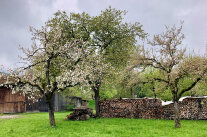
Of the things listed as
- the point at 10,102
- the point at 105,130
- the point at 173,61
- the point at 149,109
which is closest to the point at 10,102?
the point at 10,102

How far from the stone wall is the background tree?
6.92 metres

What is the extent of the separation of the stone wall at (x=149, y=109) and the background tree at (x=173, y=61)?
6917 millimetres

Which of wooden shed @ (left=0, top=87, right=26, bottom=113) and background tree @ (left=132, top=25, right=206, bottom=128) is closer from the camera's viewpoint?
background tree @ (left=132, top=25, right=206, bottom=128)

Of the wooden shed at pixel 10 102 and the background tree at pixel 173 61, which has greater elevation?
the background tree at pixel 173 61

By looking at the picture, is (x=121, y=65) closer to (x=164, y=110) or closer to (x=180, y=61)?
(x=164, y=110)

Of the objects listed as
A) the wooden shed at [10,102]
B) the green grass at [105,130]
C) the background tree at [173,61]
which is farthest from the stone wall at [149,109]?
the wooden shed at [10,102]

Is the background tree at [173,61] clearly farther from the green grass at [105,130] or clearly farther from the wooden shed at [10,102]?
the wooden shed at [10,102]

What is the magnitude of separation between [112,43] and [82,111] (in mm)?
9696

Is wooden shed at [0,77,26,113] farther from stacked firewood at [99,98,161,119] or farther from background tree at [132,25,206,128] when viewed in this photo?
background tree at [132,25,206,128]

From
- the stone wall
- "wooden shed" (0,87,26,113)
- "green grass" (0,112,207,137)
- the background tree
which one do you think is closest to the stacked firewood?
the stone wall

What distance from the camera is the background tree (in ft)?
47.3

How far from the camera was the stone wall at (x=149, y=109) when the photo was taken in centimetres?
2162

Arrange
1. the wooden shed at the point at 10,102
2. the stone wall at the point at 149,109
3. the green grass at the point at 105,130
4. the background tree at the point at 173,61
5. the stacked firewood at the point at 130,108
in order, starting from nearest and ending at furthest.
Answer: the green grass at the point at 105,130, the background tree at the point at 173,61, the stone wall at the point at 149,109, the stacked firewood at the point at 130,108, the wooden shed at the point at 10,102

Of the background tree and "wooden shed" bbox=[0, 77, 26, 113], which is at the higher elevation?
the background tree
